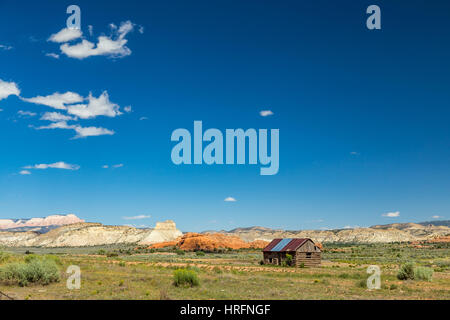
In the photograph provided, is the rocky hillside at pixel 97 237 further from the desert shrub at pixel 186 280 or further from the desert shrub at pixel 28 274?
→ the desert shrub at pixel 186 280

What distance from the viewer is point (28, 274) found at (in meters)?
19.5

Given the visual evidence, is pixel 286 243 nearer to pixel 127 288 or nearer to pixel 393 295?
pixel 393 295

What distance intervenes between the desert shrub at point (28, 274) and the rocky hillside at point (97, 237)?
322ft

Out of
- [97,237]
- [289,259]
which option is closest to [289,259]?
[289,259]

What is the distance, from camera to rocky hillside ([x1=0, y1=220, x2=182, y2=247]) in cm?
12138

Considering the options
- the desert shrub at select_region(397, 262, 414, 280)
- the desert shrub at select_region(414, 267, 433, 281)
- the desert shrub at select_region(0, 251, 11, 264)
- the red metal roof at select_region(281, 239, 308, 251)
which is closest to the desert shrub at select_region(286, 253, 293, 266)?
the red metal roof at select_region(281, 239, 308, 251)

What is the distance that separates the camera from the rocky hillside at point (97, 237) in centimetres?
12138

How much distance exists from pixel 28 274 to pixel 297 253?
23497 millimetres

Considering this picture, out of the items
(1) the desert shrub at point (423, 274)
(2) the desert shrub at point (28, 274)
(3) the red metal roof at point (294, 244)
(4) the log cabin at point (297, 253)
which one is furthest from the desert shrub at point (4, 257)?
(1) the desert shrub at point (423, 274)

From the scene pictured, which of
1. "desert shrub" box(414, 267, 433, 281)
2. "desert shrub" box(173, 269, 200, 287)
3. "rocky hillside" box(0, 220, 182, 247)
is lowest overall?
"rocky hillside" box(0, 220, 182, 247)

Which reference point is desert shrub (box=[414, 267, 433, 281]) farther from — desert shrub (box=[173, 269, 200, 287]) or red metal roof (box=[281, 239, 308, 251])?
desert shrub (box=[173, 269, 200, 287])

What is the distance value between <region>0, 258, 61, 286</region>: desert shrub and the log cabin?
72.1 feet

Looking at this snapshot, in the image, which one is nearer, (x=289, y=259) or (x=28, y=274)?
(x=28, y=274)

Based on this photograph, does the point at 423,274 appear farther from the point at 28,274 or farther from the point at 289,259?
the point at 28,274
